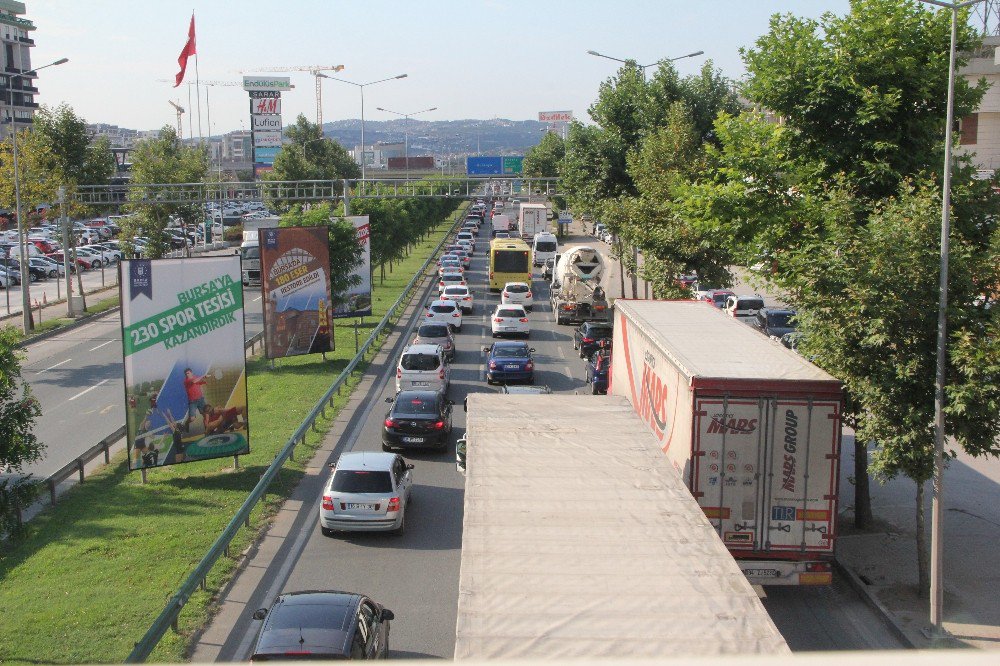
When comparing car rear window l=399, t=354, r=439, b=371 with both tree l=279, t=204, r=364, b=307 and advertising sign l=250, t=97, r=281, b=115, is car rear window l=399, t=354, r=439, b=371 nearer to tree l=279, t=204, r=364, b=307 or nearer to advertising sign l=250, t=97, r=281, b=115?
tree l=279, t=204, r=364, b=307

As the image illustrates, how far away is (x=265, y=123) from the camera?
165500 millimetres

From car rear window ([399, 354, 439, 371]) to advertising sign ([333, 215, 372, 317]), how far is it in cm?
1121

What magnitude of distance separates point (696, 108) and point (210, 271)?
22748 millimetres

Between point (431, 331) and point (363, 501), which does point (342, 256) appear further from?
point (363, 501)

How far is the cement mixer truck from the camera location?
4397 cm

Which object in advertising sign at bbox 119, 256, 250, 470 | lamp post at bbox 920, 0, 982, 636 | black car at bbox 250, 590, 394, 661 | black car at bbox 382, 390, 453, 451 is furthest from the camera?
black car at bbox 382, 390, 453, 451

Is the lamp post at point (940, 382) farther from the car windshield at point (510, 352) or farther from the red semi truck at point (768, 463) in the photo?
Result: the car windshield at point (510, 352)

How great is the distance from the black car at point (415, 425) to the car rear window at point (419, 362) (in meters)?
4.98

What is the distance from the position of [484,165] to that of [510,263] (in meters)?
47.9

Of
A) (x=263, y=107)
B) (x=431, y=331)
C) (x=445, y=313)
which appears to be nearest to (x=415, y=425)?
(x=431, y=331)

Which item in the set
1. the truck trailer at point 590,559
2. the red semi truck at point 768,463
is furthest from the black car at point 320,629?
the red semi truck at point 768,463

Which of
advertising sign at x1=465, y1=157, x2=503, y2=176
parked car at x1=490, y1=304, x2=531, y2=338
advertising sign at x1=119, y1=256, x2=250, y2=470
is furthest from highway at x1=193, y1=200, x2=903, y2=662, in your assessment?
advertising sign at x1=465, y1=157, x2=503, y2=176

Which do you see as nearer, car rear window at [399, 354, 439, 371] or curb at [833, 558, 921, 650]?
curb at [833, 558, 921, 650]

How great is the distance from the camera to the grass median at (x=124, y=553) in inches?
485
